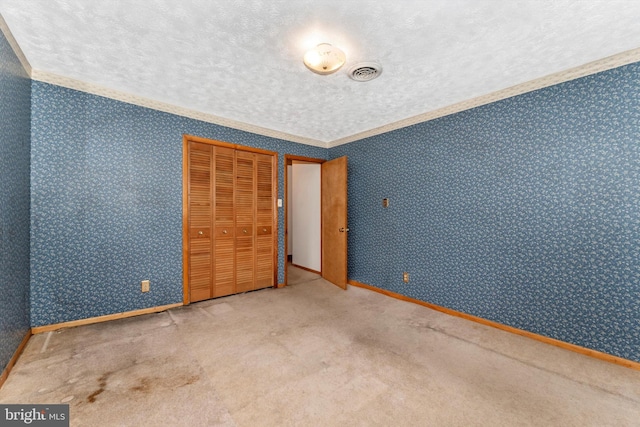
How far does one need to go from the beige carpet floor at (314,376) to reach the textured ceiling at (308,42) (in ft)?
8.04

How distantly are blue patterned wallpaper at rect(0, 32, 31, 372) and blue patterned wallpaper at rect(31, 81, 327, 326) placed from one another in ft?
0.44

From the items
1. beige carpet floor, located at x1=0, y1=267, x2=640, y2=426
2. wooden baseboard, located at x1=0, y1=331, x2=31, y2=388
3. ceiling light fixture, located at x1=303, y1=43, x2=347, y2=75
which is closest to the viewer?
beige carpet floor, located at x1=0, y1=267, x2=640, y2=426

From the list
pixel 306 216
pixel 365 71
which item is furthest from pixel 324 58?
pixel 306 216

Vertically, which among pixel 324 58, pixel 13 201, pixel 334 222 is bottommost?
pixel 334 222

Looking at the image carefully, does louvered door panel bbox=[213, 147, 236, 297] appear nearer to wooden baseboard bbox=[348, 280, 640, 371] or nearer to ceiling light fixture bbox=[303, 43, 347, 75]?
ceiling light fixture bbox=[303, 43, 347, 75]

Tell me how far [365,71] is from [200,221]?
2.61 metres

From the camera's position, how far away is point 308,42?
191cm

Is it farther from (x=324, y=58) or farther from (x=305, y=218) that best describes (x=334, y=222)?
(x=324, y=58)

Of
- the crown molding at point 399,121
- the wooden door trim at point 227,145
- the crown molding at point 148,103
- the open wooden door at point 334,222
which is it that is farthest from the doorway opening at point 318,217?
the crown molding at point 399,121

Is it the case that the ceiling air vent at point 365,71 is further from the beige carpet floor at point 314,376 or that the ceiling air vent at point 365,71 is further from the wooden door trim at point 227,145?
the beige carpet floor at point 314,376

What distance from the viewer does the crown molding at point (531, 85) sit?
204 centimetres

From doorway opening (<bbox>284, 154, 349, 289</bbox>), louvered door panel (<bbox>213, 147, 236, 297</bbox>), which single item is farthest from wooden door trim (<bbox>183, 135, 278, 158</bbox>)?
doorway opening (<bbox>284, 154, 349, 289</bbox>)

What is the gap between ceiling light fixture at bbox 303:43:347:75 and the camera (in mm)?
1948

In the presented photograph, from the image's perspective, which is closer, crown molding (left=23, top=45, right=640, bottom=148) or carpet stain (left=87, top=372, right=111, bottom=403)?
carpet stain (left=87, top=372, right=111, bottom=403)
